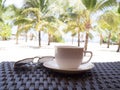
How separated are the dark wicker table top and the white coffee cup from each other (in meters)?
0.04

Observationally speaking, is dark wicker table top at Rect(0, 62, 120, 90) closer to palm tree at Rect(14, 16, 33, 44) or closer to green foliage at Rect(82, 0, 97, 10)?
green foliage at Rect(82, 0, 97, 10)

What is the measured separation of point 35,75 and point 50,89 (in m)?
0.12

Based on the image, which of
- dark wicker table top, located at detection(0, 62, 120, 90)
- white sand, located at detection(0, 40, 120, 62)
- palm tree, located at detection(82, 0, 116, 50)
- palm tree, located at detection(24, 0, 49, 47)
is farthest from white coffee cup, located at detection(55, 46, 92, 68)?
palm tree, located at detection(24, 0, 49, 47)

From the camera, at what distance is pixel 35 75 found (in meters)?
0.57

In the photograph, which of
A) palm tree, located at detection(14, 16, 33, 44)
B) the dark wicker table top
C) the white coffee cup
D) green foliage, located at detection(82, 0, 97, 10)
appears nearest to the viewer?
the dark wicker table top

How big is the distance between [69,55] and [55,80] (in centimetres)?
10

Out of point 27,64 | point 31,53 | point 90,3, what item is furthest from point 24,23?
point 27,64

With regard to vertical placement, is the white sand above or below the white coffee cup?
below

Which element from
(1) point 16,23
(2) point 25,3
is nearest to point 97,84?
(1) point 16,23

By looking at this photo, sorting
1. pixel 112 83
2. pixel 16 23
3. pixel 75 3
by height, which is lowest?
pixel 112 83

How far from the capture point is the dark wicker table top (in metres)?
0.48

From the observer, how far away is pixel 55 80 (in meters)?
0.53

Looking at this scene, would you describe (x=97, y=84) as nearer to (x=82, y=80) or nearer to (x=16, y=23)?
(x=82, y=80)

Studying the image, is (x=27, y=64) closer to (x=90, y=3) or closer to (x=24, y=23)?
(x=90, y=3)
